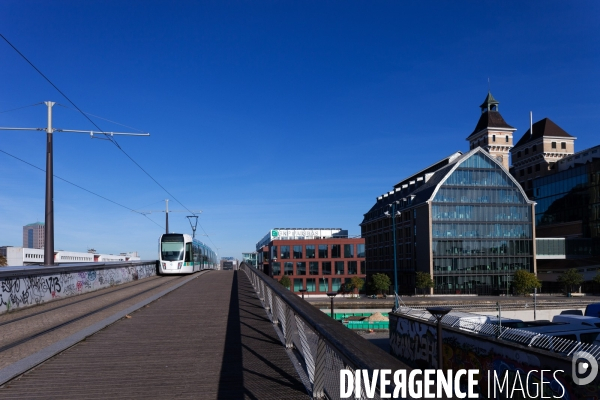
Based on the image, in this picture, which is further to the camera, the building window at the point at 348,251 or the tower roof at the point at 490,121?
the tower roof at the point at 490,121

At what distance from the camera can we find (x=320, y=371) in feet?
14.8

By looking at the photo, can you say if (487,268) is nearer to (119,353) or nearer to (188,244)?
(188,244)

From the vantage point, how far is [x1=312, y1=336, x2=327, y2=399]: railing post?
14.5ft

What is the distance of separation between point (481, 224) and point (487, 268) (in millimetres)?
6520

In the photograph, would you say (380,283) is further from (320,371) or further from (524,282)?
(320,371)

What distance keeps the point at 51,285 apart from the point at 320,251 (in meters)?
61.0

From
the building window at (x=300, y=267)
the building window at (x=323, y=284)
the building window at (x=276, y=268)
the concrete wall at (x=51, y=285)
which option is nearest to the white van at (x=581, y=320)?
the concrete wall at (x=51, y=285)

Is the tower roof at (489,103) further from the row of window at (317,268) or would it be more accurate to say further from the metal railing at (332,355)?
the metal railing at (332,355)

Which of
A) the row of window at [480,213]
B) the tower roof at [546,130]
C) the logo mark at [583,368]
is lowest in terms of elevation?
the logo mark at [583,368]

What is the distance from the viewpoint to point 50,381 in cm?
566

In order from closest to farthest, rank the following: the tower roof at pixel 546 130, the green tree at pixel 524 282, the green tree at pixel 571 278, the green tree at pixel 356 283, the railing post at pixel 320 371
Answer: the railing post at pixel 320 371
the green tree at pixel 571 278
the green tree at pixel 524 282
the green tree at pixel 356 283
the tower roof at pixel 546 130

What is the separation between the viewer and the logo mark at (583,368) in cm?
1388

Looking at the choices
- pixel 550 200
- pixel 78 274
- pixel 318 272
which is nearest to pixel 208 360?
pixel 78 274

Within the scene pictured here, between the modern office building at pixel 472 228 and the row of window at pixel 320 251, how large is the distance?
7.77 m
